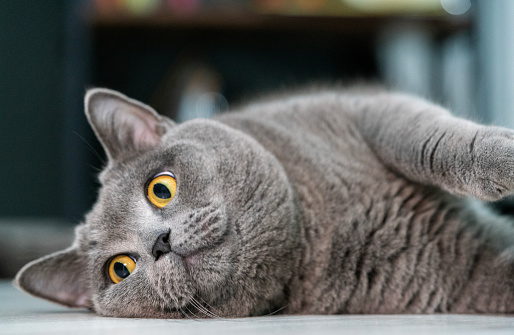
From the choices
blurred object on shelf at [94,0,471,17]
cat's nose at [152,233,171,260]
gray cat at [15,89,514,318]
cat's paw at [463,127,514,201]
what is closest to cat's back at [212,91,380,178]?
gray cat at [15,89,514,318]

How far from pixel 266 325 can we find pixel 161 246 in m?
0.28

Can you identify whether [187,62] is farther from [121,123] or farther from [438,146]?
[438,146]

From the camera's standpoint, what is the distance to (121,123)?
144 centimetres

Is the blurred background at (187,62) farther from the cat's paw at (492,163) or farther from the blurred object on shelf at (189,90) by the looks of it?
the cat's paw at (492,163)

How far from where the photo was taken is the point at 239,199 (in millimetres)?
1188

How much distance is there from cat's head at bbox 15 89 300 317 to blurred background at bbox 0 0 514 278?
121 cm

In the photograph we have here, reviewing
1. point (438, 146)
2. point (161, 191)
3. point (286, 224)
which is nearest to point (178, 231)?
point (161, 191)

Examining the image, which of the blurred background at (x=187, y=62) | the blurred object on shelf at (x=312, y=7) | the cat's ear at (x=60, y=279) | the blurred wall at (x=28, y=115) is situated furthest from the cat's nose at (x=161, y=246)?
the blurred wall at (x=28, y=115)

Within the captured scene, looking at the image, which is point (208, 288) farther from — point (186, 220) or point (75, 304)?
point (75, 304)

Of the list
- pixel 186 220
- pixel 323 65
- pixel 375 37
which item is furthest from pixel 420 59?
pixel 186 220

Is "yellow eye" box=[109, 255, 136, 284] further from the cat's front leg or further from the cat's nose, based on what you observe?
the cat's front leg

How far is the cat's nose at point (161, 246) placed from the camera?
3.61 feet

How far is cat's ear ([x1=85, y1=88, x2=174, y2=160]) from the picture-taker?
142 centimetres

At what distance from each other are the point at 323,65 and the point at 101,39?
1.41 metres
